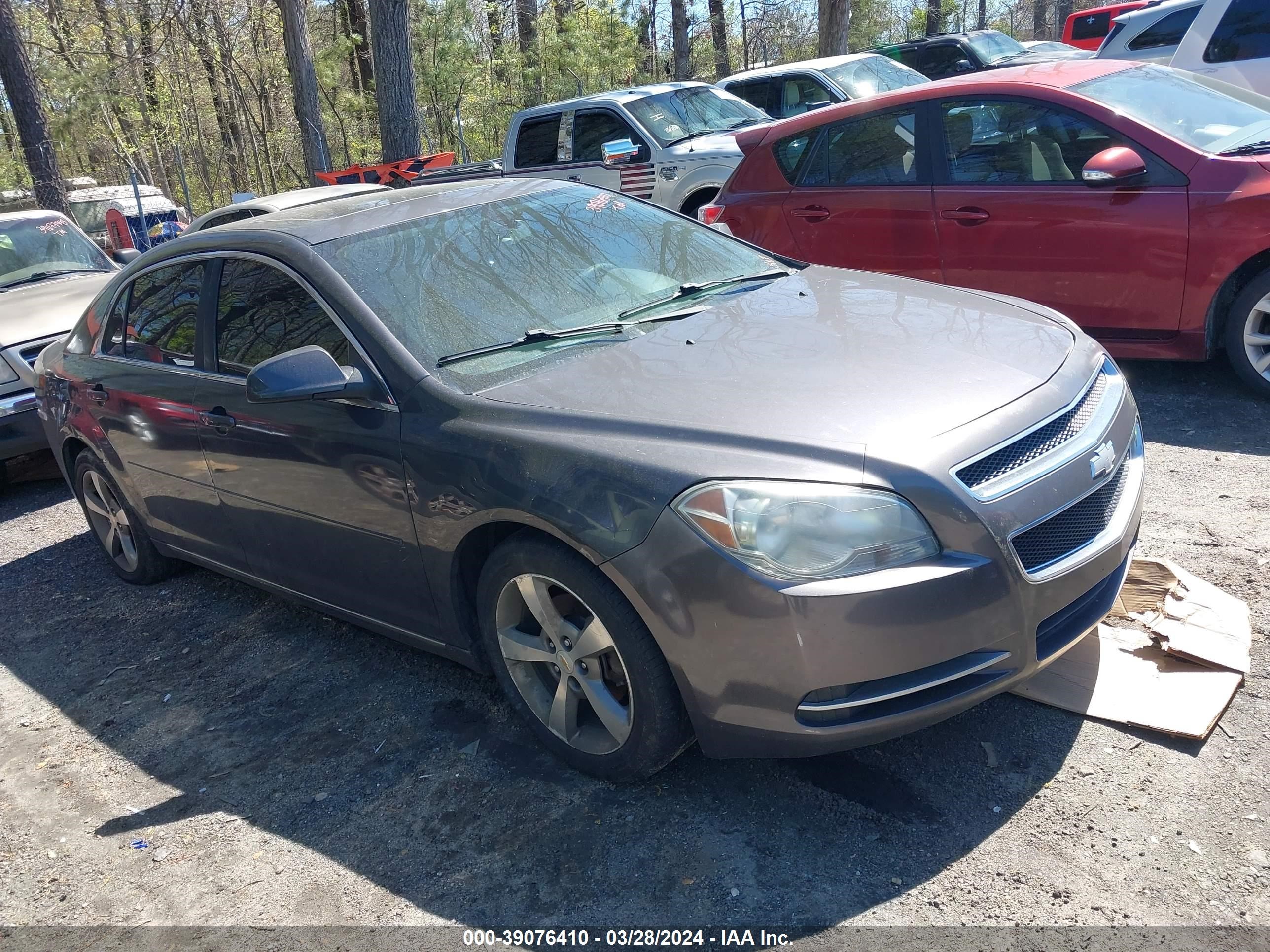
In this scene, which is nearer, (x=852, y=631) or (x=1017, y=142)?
(x=852, y=631)

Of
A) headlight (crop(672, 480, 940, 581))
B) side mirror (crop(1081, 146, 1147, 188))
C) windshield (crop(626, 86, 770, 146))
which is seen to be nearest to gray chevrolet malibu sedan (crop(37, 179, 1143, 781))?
headlight (crop(672, 480, 940, 581))

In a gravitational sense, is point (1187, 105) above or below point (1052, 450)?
above

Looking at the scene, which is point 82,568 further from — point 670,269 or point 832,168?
point 832,168

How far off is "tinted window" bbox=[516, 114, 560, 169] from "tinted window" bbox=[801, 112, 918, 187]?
17.0ft

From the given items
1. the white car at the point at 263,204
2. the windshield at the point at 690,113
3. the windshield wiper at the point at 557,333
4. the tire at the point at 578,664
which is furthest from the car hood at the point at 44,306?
the tire at the point at 578,664

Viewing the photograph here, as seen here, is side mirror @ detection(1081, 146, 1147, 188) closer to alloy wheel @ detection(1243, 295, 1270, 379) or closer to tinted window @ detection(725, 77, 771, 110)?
alloy wheel @ detection(1243, 295, 1270, 379)

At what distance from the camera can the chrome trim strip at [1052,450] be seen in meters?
2.64

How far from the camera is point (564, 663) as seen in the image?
121 inches

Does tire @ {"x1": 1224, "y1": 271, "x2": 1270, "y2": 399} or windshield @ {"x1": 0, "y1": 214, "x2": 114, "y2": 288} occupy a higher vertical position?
windshield @ {"x1": 0, "y1": 214, "x2": 114, "y2": 288}

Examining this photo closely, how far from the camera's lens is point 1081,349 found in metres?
3.33

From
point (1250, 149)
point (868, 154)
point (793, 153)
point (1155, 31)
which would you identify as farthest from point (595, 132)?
point (1250, 149)

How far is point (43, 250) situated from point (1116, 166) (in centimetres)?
805

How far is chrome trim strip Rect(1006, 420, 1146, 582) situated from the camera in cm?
268

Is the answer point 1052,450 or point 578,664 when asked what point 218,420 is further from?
point 1052,450
